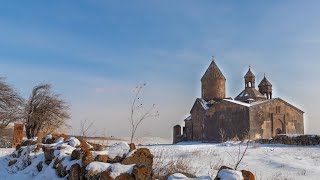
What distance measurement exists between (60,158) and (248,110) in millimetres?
29167

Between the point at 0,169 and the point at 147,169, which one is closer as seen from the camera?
the point at 147,169

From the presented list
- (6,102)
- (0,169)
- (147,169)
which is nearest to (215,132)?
(6,102)

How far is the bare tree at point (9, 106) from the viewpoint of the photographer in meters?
25.8

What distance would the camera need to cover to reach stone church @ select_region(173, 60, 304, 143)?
3328cm

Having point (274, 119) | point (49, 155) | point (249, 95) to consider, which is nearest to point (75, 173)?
point (49, 155)

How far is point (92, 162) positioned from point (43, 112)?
23.7 m

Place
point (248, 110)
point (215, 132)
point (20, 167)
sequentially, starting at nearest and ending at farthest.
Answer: point (20, 167) → point (248, 110) → point (215, 132)

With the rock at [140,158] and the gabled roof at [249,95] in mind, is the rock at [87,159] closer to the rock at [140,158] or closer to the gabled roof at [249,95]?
the rock at [140,158]

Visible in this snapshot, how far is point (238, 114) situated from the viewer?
111 ft

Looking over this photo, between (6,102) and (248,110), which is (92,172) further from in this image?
(248,110)

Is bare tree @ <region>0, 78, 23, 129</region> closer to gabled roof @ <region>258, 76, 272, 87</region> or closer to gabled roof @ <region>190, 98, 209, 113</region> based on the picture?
gabled roof @ <region>190, 98, 209, 113</region>

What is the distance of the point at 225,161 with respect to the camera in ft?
29.8

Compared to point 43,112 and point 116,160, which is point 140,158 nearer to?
point 116,160

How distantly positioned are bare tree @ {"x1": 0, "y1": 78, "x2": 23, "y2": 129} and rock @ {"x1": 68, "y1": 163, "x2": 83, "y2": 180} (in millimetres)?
23118
